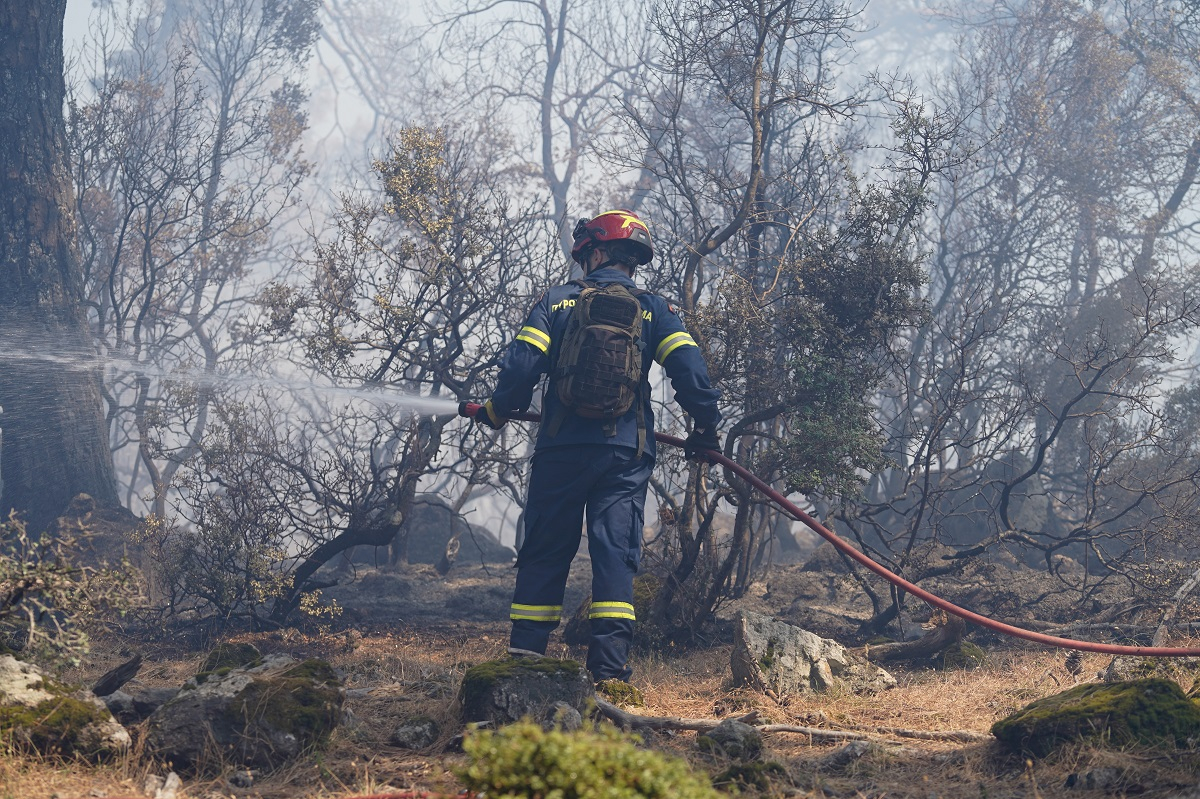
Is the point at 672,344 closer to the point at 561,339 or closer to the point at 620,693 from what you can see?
the point at 561,339

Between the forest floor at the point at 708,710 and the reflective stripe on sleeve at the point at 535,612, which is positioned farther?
the reflective stripe on sleeve at the point at 535,612

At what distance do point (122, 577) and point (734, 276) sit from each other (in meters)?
4.31

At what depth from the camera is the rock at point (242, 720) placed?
3465 mm

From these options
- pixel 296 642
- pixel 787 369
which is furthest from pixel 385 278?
pixel 787 369

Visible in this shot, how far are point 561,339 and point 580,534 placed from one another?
1.14 metres

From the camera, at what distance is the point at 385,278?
325 inches

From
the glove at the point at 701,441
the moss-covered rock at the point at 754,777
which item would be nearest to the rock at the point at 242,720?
the moss-covered rock at the point at 754,777

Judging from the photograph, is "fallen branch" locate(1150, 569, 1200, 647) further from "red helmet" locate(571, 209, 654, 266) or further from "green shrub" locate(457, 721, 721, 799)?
"green shrub" locate(457, 721, 721, 799)

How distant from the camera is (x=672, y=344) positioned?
5379 mm

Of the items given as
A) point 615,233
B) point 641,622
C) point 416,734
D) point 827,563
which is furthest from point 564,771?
point 827,563

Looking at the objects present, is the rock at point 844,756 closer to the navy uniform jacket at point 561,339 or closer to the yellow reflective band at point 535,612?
the yellow reflective band at point 535,612

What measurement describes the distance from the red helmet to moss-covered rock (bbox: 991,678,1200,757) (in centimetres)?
327

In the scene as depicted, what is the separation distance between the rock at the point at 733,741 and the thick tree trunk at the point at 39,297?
8276 millimetres

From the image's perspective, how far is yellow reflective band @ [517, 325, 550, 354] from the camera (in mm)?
5312
